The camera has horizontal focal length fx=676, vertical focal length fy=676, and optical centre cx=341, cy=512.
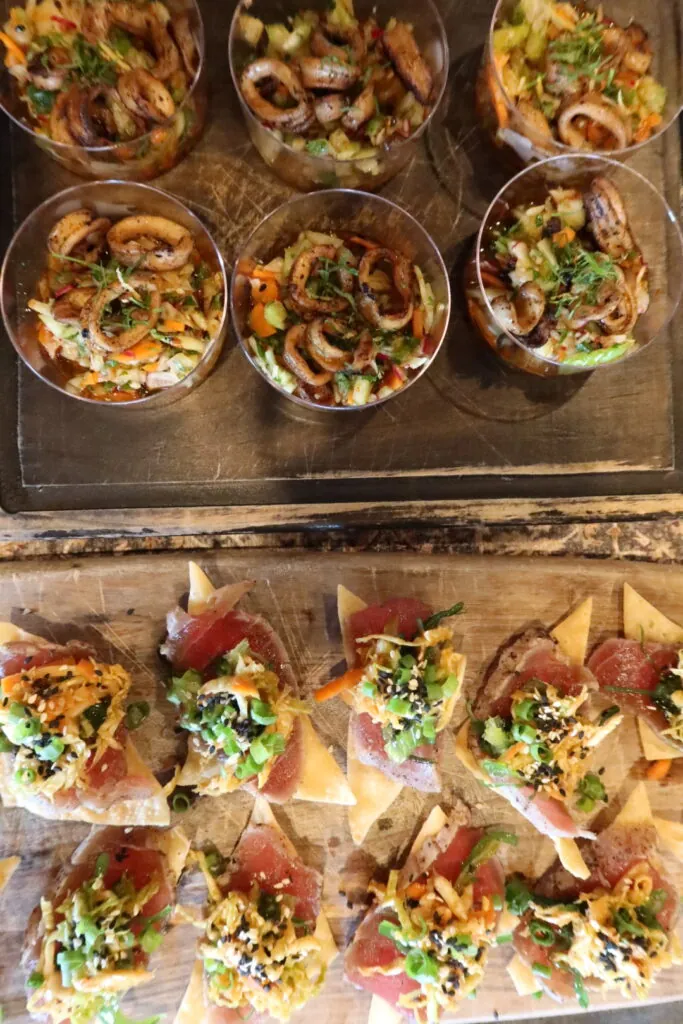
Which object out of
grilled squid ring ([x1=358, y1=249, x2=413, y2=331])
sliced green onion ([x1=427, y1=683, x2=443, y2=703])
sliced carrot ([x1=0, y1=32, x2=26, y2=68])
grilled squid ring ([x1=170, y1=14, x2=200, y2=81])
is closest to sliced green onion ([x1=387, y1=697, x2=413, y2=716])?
sliced green onion ([x1=427, y1=683, x2=443, y2=703])

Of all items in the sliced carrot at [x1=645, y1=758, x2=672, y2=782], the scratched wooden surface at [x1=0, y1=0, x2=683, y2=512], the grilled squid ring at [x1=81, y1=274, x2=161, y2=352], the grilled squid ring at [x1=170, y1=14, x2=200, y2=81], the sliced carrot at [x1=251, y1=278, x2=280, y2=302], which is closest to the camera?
the grilled squid ring at [x1=81, y1=274, x2=161, y2=352]

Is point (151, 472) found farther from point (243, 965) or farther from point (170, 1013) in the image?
point (170, 1013)

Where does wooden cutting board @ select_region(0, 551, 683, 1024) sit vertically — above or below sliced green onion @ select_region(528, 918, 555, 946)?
above

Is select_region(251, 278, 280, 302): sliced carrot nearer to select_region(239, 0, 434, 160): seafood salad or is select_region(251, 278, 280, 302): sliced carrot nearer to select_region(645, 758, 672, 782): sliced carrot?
select_region(239, 0, 434, 160): seafood salad

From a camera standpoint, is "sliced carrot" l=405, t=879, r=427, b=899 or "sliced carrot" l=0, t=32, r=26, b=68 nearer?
"sliced carrot" l=0, t=32, r=26, b=68

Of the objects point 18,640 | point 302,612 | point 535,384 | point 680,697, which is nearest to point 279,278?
point 535,384

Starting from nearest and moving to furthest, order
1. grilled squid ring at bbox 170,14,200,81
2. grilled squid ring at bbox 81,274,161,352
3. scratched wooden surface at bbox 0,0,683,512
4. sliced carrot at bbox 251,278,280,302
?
grilled squid ring at bbox 81,274,161,352 → grilled squid ring at bbox 170,14,200,81 → sliced carrot at bbox 251,278,280,302 → scratched wooden surface at bbox 0,0,683,512

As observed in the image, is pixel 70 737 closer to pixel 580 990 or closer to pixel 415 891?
pixel 415 891
